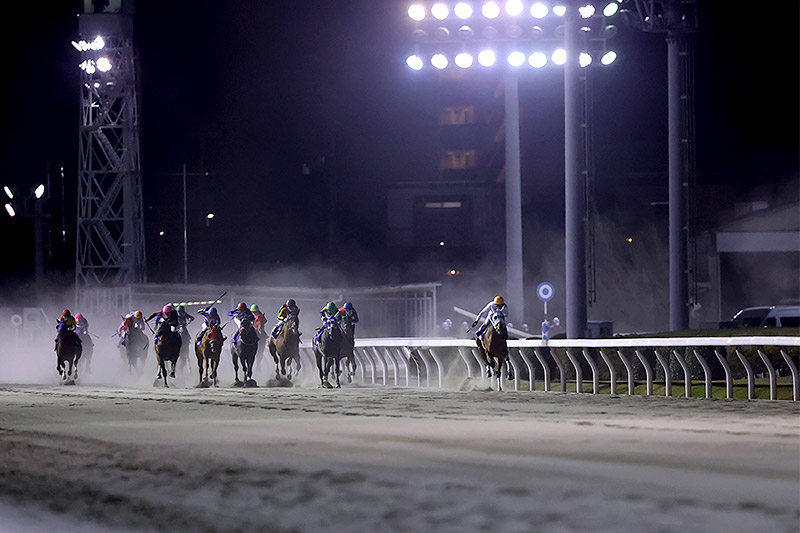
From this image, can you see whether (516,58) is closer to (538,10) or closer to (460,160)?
(538,10)

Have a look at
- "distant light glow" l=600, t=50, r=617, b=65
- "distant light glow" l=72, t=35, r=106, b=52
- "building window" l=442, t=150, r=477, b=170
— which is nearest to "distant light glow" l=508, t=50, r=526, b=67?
"distant light glow" l=600, t=50, r=617, b=65

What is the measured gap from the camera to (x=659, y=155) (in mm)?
53469

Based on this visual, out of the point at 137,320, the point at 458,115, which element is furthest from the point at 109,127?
the point at 458,115

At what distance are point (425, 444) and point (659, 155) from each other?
154ft

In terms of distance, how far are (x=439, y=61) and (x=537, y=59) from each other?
1.79 m

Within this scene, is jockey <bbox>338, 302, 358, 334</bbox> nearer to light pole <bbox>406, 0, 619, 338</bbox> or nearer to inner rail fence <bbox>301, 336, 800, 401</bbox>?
inner rail fence <bbox>301, 336, 800, 401</bbox>

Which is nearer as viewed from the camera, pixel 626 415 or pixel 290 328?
pixel 626 415

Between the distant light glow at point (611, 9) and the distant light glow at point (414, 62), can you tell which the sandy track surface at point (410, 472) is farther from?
the distant light glow at point (414, 62)

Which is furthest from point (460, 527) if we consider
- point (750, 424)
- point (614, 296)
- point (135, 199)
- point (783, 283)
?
point (614, 296)

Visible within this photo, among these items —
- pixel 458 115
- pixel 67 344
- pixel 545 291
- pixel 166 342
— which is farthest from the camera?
pixel 458 115

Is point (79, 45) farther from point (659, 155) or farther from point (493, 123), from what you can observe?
point (493, 123)

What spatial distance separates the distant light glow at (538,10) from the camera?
22.0 m

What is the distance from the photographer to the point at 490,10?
73.5ft

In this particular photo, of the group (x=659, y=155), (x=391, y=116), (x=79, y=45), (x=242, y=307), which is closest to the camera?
(x=242, y=307)
